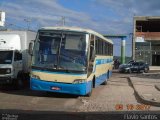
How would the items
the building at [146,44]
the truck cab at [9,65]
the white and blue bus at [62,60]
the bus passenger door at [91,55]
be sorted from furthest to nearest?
the building at [146,44]
the truck cab at [9,65]
the bus passenger door at [91,55]
the white and blue bus at [62,60]

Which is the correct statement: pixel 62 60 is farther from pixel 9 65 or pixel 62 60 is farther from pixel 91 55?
pixel 9 65

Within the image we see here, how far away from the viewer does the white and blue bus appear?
18656 millimetres

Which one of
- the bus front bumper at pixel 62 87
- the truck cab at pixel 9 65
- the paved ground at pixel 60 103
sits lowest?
the paved ground at pixel 60 103

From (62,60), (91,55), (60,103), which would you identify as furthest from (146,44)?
(60,103)

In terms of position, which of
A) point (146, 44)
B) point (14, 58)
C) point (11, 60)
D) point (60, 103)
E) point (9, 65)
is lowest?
point (60, 103)

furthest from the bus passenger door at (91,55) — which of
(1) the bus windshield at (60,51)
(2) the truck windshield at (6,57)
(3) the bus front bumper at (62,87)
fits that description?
(2) the truck windshield at (6,57)

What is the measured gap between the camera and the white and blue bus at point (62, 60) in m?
18.7

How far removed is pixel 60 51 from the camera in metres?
18.9

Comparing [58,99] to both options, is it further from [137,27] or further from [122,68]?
[137,27]

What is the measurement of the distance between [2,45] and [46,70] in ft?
17.6

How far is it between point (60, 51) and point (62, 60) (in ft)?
1.38

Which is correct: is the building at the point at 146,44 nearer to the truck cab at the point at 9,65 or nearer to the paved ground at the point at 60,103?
the truck cab at the point at 9,65

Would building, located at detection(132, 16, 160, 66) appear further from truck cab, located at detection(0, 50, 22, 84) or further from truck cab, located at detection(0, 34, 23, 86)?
truck cab, located at detection(0, 50, 22, 84)

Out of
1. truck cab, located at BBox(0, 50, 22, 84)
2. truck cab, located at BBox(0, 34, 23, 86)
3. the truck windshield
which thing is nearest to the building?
truck cab, located at BBox(0, 34, 23, 86)
